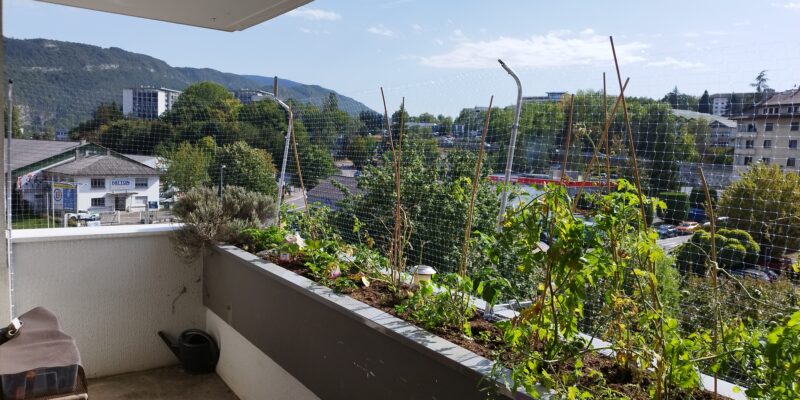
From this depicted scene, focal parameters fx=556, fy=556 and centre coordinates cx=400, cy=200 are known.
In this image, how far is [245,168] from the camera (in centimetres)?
446

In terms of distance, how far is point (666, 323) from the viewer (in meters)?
1.21

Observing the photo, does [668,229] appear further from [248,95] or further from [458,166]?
[248,95]

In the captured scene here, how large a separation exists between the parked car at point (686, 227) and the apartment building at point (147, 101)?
4.21 meters

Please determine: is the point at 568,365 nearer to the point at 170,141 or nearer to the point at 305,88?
the point at 305,88

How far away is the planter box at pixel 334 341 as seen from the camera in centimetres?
158

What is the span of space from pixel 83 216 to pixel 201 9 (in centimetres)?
184

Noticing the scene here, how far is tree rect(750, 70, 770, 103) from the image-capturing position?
1941mm

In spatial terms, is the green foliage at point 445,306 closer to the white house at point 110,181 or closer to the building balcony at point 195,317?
the building balcony at point 195,317

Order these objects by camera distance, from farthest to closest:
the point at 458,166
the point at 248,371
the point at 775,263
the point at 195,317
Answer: the point at 458,166, the point at 195,317, the point at 248,371, the point at 775,263

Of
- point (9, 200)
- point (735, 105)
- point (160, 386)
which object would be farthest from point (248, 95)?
point (735, 105)

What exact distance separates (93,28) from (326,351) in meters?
4.32

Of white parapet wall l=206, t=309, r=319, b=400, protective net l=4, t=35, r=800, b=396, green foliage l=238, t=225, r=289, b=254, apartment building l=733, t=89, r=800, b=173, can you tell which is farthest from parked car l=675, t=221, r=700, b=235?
green foliage l=238, t=225, r=289, b=254

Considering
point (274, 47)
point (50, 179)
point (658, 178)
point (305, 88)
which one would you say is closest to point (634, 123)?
point (658, 178)

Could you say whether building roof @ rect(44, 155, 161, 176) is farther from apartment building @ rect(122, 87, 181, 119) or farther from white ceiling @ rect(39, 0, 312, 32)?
white ceiling @ rect(39, 0, 312, 32)
